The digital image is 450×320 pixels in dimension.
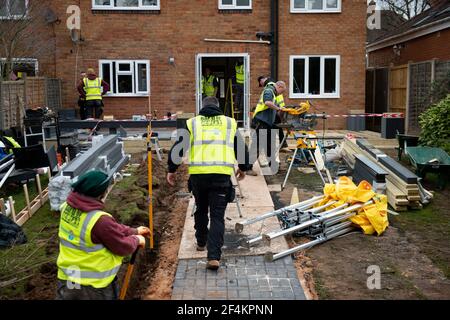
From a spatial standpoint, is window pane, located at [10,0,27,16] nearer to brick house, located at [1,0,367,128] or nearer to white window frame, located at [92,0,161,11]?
brick house, located at [1,0,367,128]

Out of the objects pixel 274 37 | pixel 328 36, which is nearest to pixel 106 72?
pixel 274 37

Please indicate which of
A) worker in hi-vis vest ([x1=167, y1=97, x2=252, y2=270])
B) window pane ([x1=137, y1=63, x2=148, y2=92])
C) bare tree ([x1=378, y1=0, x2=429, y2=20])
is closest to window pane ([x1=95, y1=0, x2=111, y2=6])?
window pane ([x1=137, y1=63, x2=148, y2=92])

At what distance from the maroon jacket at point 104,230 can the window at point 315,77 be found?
51.5 ft

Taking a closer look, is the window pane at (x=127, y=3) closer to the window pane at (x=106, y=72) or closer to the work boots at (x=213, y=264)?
the window pane at (x=106, y=72)

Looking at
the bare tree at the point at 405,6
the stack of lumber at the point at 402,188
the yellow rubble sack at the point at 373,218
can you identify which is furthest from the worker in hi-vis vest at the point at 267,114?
the bare tree at the point at 405,6

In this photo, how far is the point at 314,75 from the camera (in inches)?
787

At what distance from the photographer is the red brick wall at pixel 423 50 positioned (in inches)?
745

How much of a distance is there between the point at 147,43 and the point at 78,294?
15.7 meters

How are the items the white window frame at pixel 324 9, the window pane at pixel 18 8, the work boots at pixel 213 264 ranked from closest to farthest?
the work boots at pixel 213 264
the window pane at pixel 18 8
the white window frame at pixel 324 9

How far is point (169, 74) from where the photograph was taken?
19.6 metres

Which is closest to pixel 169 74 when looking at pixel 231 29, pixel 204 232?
pixel 231 29

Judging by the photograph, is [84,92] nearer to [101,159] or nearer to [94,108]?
[94,108]

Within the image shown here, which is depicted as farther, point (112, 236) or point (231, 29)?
point (231, 29)
